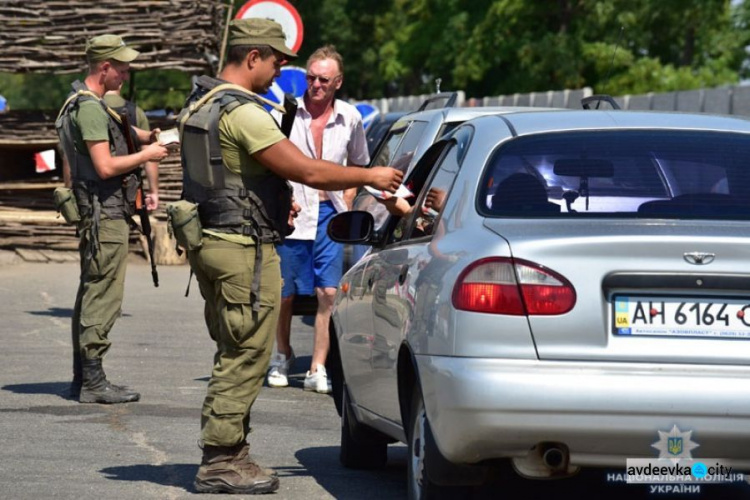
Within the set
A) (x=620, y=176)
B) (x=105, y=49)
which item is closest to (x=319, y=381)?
(x=105, y=49)

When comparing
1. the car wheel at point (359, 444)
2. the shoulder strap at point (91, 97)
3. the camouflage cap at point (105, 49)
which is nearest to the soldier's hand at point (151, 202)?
the shoulder strap at point (91, 97)

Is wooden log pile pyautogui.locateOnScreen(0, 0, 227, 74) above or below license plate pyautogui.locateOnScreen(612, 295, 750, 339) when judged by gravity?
below

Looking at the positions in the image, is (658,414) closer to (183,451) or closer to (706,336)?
(706,336)

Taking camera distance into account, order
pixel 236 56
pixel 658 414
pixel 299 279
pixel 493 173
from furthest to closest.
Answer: pixel 299 279, pixel 236 56, pixel 493 173, pixel 658 414

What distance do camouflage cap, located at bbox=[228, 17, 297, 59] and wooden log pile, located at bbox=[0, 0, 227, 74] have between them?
43.9 ft

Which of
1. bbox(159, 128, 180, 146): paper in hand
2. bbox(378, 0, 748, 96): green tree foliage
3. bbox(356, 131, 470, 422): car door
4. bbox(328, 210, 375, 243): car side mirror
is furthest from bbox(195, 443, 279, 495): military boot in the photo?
bbox(378, 0, 748, 96): green tree foliage

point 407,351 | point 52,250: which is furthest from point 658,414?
point 52,250

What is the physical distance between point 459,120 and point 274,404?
6.50 ft

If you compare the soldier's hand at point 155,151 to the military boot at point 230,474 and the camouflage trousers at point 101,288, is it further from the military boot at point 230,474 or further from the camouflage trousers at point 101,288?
the military boot at point 230,474

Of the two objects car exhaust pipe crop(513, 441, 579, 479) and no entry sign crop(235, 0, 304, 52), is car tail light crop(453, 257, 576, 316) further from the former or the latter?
no entry sign crop(235, 0, 304, 52)

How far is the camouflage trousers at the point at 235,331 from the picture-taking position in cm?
711

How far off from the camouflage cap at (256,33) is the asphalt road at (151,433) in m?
1.80

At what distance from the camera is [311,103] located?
11281mm

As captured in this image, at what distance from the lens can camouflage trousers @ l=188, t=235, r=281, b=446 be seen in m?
7.11
